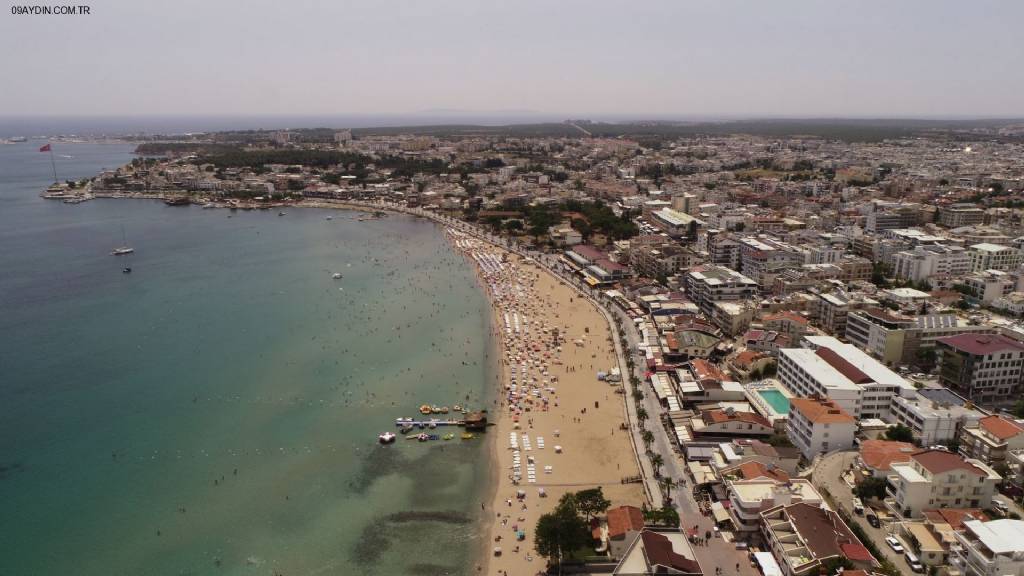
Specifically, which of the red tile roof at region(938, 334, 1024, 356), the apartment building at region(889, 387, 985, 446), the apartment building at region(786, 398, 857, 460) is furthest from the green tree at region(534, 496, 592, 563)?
the red tile roof at region(938, 334, 1024, 356)

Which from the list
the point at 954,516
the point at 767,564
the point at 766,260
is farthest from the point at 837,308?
the point at 767,564

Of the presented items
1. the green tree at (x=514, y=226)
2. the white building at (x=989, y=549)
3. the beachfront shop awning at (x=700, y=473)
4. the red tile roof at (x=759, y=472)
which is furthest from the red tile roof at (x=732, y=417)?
the green tree at (x=514, y=226)

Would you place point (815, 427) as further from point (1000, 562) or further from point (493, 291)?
point (493, 291)

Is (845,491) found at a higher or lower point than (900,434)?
lower

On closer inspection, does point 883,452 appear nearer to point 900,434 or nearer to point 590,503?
point 900,434

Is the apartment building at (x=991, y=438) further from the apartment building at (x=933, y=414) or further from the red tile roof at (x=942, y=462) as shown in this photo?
the red tile roof at (x=942, y=462)

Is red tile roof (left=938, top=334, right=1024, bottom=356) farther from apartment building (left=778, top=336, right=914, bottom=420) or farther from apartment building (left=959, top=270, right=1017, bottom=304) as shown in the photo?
apartment building (left=959, top=270, right=1017, bottom=304)
